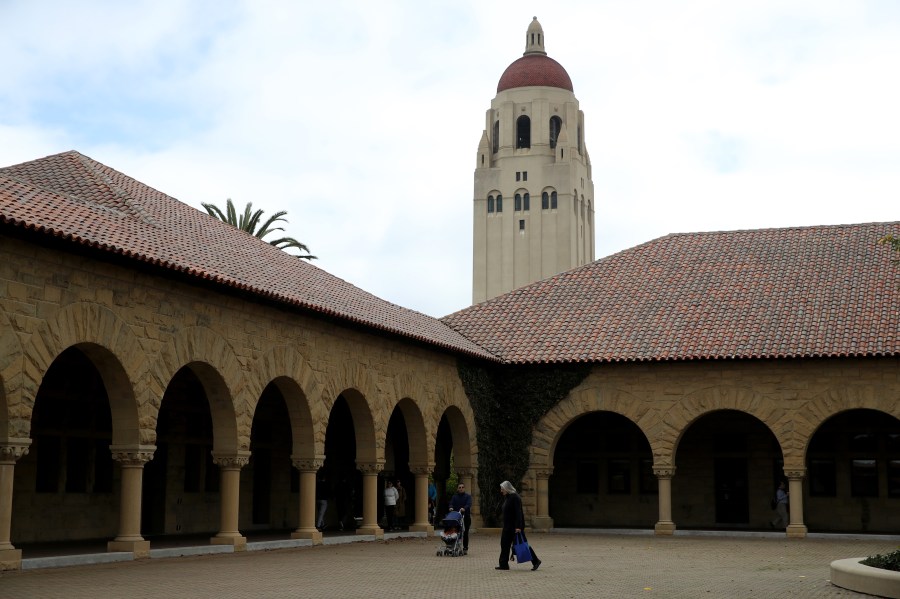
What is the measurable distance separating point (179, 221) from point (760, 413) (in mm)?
13101

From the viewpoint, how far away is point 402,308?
28.9 meters

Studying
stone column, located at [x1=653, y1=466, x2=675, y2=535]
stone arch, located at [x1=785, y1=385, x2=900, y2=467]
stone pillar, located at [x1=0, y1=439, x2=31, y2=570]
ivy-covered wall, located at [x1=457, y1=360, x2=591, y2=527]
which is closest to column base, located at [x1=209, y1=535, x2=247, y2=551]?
stone pillar, located at [x1=0, y1=439, x2=31, y2=570]

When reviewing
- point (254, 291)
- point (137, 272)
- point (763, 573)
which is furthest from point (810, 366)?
point (137, 272)

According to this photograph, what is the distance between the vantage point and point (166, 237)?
19297 millimetres

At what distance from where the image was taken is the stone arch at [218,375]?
17328 mm

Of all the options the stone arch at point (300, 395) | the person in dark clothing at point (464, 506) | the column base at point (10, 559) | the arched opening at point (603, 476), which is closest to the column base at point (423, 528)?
the stone arch at point (300, 395)

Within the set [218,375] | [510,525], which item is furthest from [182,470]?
[510,525]

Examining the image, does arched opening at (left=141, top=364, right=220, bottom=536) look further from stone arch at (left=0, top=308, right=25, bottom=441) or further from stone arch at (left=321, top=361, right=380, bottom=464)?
stone arch at (left=0, top=308, right=25, bottom=441)

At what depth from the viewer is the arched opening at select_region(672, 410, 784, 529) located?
94.0 feet

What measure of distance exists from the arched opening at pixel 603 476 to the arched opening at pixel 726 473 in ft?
2.94

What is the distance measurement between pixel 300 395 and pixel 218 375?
261 cm

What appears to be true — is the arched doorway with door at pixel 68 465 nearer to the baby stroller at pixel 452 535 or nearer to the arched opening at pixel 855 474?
the baby stroller at pixel 452 535

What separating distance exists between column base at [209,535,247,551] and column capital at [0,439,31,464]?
483cm

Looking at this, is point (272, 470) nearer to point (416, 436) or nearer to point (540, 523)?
point (416, 436)
